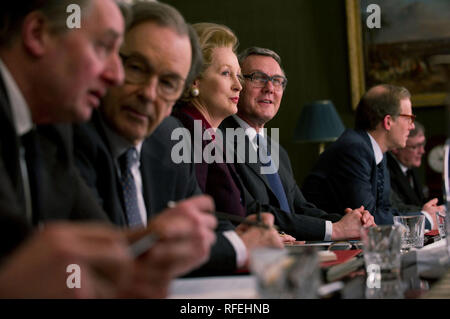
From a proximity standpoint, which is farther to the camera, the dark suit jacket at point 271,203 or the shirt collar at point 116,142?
the dark suit jacket at point 271,203

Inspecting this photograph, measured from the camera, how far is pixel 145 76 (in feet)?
5.71

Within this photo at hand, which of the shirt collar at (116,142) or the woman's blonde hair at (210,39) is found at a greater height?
the woman's blonde hair at (210,39)

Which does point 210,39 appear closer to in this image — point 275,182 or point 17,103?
point 275,182

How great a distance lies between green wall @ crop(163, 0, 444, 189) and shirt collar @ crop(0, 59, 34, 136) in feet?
19.3

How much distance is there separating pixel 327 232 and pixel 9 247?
2313 mm

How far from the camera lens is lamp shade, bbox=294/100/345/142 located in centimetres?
624

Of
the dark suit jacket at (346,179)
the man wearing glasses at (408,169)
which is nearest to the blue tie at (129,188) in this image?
the dark suit jacket at (346,179)

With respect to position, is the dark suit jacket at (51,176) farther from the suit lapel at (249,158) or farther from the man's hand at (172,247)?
the suit lapel at (249,158)

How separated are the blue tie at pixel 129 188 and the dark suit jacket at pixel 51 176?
0.18 m

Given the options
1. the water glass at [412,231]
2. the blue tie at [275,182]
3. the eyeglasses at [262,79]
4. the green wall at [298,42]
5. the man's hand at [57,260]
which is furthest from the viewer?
the green wall at [298,42]

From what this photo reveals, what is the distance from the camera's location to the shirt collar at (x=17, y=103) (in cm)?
123

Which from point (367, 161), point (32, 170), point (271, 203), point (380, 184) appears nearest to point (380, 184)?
point (380, 184)

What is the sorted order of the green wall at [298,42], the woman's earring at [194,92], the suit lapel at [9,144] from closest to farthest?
the suit lapel at [9,144] → the woman's earring at [194,92] → the green wall at [298,42]

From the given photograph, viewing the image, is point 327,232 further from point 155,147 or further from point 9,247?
point 9,247
